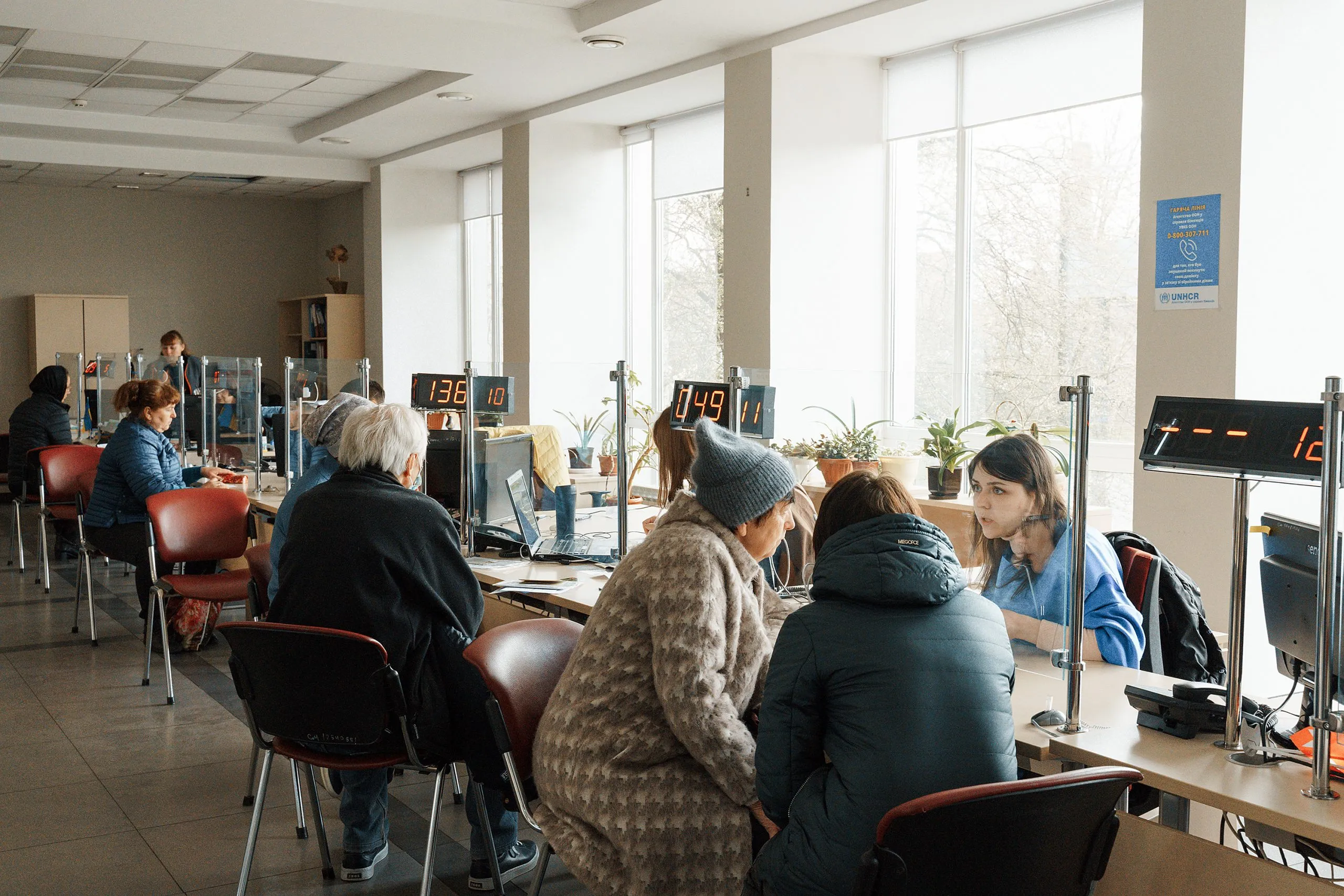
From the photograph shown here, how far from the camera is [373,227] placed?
10.6 meters

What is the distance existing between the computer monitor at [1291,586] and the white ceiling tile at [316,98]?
23.7 feet

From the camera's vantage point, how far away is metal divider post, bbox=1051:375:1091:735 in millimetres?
2268

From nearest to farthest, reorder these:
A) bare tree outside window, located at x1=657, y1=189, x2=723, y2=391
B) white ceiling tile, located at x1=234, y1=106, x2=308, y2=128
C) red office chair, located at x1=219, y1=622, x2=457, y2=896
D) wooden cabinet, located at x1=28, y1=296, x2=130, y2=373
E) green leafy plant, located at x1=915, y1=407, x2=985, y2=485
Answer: red office chair, located at x1=219, y1=622, x2=457, y2=896 → green leafy plant, located at x1=915, y1=407, x2=985, y2=485 → bare tree outside window, located at x1=657, y1=189, x2=723, y2=391 → white ceiling tile, located at x1=234, y1=106, x2=308, y2=128 → wooden cabinet, located at x1=28, y1=296, x2=130, y2=373

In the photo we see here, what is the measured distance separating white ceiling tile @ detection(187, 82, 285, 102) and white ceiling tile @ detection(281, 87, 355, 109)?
4.1 inches

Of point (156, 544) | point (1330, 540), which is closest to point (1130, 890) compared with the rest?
point (1330, 540)

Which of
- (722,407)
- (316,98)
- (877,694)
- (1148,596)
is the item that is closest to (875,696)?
(877,694)

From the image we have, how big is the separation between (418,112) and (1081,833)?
756 centimetres

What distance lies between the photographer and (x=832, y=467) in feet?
13.3

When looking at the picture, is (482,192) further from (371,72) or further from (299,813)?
(299,813)

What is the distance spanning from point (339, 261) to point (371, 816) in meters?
9.18

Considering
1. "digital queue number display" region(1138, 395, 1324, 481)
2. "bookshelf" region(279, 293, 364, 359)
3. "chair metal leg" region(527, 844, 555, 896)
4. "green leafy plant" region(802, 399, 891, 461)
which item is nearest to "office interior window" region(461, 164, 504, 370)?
"bookshelf" region(279, 293, 364, 359)

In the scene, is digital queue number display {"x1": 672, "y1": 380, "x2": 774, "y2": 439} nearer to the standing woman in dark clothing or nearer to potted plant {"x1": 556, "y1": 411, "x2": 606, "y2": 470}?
potted plant {"x1": 556, "y1": 411, "x2": 606, "y2": 470}

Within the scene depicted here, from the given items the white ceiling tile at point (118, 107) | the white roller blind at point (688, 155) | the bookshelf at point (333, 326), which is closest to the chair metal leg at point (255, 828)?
the white roller blind at point (688, 155)

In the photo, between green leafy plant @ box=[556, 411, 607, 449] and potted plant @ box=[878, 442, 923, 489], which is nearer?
potted plant @ box=[878, 442, 923, 489]
